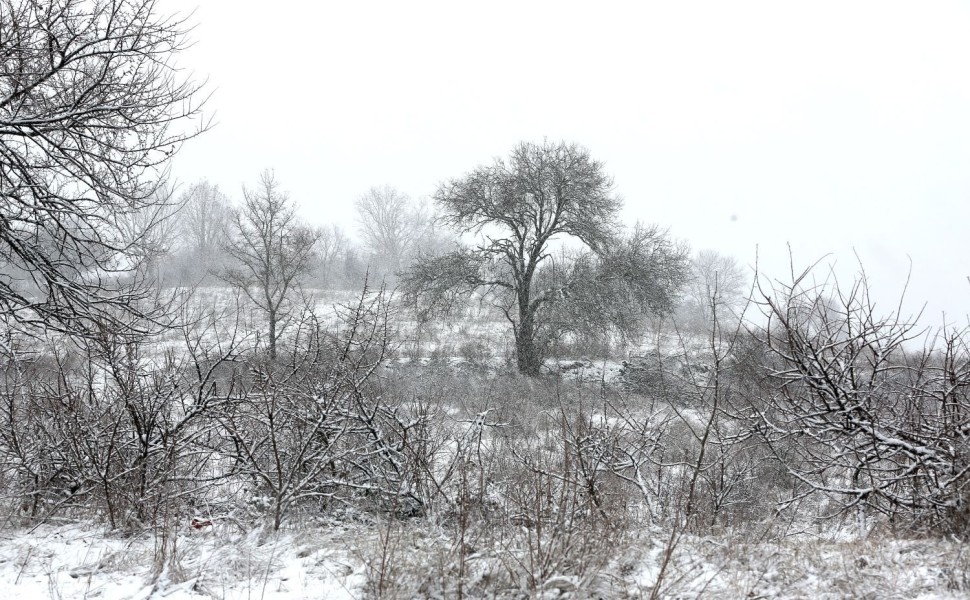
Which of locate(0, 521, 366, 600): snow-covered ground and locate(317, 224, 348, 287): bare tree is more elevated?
locate(317, 224, 348, 287): bare tree

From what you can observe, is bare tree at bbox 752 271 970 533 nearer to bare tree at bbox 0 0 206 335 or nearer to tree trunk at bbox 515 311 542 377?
bare tree at bbox 0 0 206 335

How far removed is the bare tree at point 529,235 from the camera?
18.5 metres

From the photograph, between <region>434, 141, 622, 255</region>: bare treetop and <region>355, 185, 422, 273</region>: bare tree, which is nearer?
<region>434, 141, 622, 255</region>: bare treetop

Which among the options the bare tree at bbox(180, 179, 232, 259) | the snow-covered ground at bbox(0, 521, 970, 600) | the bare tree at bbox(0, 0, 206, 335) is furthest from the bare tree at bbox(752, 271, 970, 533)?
the bare tree at bbox(180, 179, 232, 259)

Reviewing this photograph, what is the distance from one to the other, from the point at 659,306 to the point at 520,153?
26.4 ft

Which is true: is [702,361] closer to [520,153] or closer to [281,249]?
[520,153]

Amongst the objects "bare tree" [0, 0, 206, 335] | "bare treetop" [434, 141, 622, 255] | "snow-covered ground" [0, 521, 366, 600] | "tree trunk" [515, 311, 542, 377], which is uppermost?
"bare treetop" [434, 141, 622, 255]

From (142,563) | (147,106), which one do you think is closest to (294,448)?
(142,563)

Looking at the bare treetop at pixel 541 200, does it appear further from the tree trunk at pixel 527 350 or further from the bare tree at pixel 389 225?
the bare tree at pixel 389 225

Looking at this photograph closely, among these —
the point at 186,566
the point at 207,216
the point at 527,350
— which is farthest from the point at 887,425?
the point at 207,216

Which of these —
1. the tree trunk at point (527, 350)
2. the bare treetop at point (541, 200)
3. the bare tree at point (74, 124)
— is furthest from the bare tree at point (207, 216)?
the bare tree at point (74, 124)

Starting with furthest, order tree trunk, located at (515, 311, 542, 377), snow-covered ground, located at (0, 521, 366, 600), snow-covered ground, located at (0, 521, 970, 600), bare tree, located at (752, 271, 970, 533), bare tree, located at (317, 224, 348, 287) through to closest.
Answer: bare tree, located at (317, 224, 348, 287), tree trunk, located at (515, 311, 542, 377), bare tree, located at (752, 271, 970, 533), snow-covered ground, located at (0, 521, 366, 600), snow-covered ground, located at (0, 521, 970, 600)

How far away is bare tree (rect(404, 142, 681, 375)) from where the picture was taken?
60.7ft

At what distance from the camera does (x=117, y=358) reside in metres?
4.82
